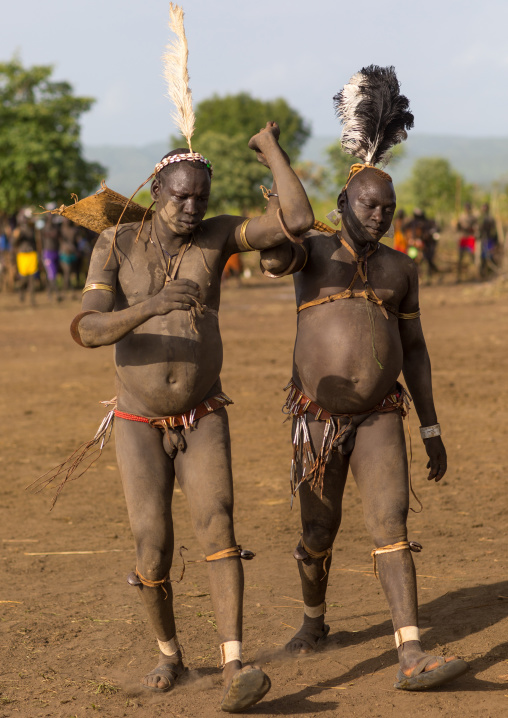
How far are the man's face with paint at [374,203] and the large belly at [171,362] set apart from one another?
0.81 metres

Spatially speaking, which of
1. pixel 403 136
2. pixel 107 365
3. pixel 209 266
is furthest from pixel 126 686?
pixel 107 365

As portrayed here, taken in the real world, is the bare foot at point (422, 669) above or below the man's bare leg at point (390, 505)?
below

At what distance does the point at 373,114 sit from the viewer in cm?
424

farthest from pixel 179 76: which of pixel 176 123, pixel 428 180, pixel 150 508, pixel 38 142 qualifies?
pixel 428 180

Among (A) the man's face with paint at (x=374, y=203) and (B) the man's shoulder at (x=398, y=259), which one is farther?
(B) the man's shoulder at (x=398, y=259)

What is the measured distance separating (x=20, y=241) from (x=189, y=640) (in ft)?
58.6

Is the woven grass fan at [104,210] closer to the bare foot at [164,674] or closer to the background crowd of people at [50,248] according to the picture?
the bare foot at [164,674]

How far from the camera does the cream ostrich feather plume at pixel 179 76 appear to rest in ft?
13.0

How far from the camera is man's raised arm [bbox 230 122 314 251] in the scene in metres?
3.54

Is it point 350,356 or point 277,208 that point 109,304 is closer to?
point 277,208

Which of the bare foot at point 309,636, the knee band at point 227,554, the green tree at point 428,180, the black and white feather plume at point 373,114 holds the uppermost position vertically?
the green tree at point 428,180

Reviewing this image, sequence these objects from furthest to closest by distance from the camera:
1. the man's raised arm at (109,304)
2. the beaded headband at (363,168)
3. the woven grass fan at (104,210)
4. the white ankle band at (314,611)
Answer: the white ankle band at (314,611), the beaded headband at (363,168), the woven grass fan at (104,210), the man's raised arm at (109,304)

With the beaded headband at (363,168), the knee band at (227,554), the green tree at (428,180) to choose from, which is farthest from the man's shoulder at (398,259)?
the green tree at (428,180)

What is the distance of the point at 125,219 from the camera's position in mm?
4098
